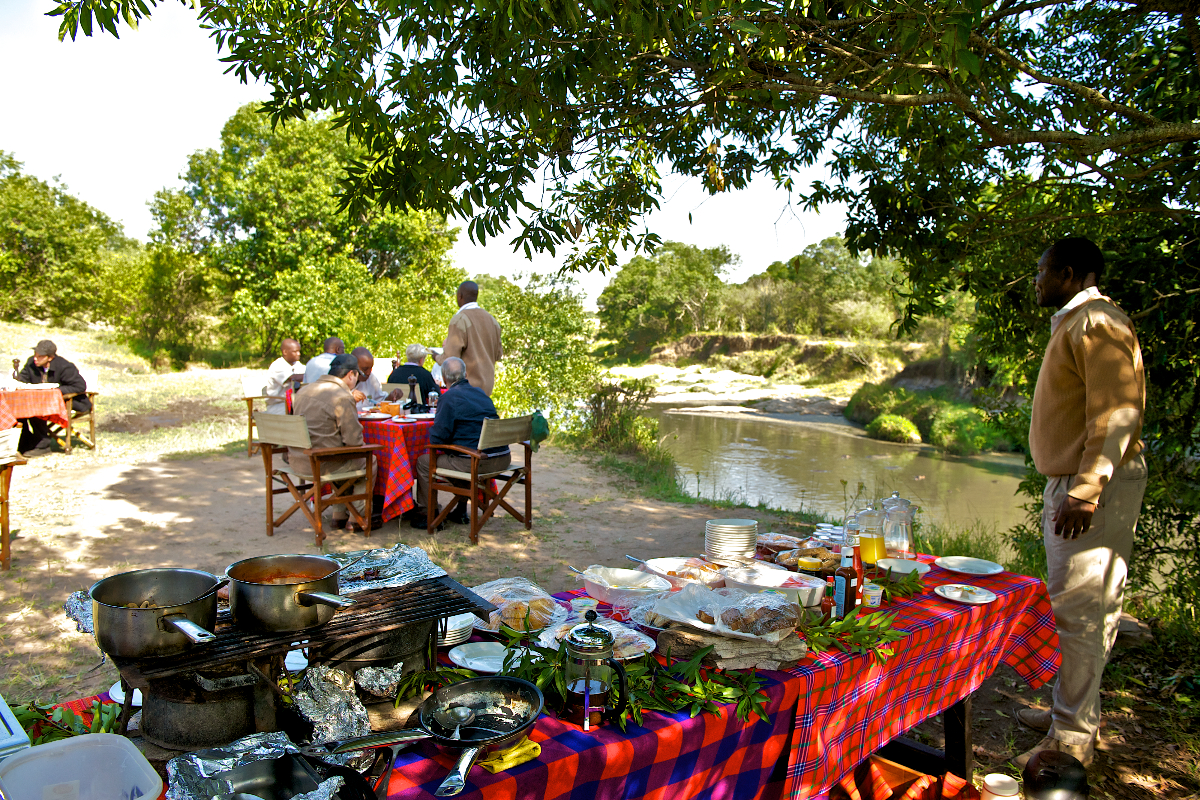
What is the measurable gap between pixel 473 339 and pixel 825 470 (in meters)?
10.8

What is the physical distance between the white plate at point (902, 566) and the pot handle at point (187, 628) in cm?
206

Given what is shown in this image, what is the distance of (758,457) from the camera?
16.8 meters

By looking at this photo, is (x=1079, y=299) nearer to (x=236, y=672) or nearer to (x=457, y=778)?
(x=457, y=778)

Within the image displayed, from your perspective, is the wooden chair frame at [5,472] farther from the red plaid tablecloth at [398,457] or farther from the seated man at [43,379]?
the seated man at [43,379]

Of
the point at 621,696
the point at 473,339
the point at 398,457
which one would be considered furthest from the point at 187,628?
the point at 473,339

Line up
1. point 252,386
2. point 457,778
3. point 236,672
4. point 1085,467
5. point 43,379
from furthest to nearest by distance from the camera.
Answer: point 252,386 → point 43,379 → point 1085,467 → point 236,672 → point 457,778

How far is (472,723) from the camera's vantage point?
1366mm

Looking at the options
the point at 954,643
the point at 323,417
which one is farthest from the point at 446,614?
the point at 323,417

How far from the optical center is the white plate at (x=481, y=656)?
65.9 inches

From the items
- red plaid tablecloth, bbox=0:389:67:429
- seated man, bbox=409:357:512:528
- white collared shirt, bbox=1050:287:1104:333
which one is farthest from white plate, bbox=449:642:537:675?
red plaid tablecloth, bbox=0:389:67:429

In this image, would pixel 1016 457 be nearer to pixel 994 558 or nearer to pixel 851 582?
pixel 994 558

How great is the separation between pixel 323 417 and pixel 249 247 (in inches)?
1024

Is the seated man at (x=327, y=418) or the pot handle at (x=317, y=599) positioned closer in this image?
the pot handle at (x=317, y=599)

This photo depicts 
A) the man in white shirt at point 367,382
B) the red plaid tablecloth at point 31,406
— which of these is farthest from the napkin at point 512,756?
the red plaid tablecloth at point 31,406
